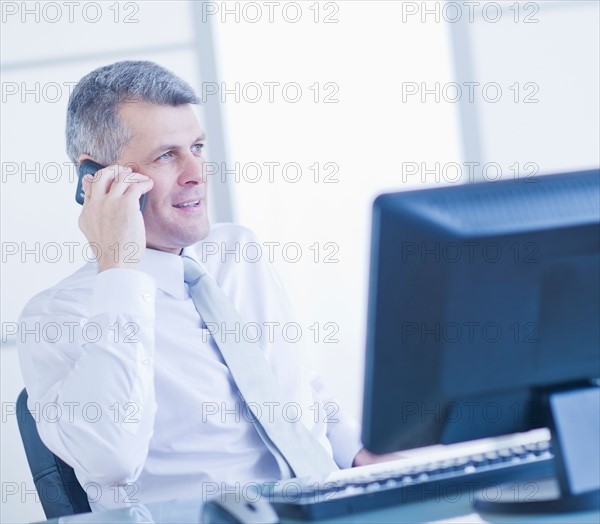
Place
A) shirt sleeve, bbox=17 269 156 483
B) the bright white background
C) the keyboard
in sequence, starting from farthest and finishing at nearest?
the bright white background, shirt sleeve, bbox=17 269 156 483, the keyboard

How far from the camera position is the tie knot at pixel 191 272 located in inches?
73.3

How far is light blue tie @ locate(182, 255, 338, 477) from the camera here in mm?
1649

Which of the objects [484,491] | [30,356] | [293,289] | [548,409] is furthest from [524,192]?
[293,289]

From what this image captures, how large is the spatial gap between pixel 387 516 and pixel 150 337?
65 cm

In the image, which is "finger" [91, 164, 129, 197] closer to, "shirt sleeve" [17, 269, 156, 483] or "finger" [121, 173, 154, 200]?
"finger" [121, 173, 154, 200]

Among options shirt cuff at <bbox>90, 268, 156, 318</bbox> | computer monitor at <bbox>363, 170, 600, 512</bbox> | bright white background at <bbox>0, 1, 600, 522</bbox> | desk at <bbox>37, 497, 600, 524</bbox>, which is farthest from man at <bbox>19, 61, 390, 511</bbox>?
bright white background at <bbox>0, 1, 600, 522</bbox>

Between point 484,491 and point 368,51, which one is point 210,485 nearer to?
point 484,491

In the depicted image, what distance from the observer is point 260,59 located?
139 inches

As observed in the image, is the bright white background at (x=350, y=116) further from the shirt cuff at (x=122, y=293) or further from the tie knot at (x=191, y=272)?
the shirt cuff at (x=122, y=293)

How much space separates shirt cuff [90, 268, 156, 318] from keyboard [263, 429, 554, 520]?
46 cm

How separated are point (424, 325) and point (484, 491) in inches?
12.3

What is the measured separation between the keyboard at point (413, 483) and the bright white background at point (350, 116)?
2179 millimetres

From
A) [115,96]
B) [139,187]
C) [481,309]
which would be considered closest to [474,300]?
[481,309]

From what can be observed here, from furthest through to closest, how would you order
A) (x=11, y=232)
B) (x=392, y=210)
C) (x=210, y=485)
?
1. (x=11, y=232)
2. (x=210, y=485)
3. (x=392, y=210)
